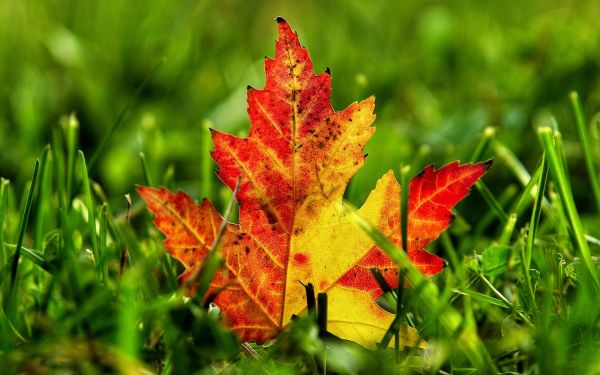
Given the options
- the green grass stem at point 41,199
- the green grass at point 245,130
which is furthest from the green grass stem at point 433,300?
the green grass stem at point 41,199

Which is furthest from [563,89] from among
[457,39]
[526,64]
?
[457,39]

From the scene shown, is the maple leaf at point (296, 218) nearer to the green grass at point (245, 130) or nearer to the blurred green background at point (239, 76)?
the green grass at point (245, 130)

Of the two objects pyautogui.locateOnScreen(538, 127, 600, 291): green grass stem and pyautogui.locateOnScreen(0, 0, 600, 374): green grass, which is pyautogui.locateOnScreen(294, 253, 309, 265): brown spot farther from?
pyautogui.locateOnScreen(538, 127, 600, 291): green grass stem

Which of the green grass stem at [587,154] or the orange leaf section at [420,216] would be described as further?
the green grass stem at [587,154]

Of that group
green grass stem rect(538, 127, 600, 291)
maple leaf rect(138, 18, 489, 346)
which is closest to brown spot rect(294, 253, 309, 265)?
maple leaf rect(138, 18, 489, 346)

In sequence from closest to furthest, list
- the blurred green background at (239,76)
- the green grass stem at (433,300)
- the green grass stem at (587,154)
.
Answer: the green grass stem at (433,300) → the green grass stem at (587,154) → the blurred green background at (239,76)

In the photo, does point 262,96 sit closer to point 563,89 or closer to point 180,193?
point 180,193
